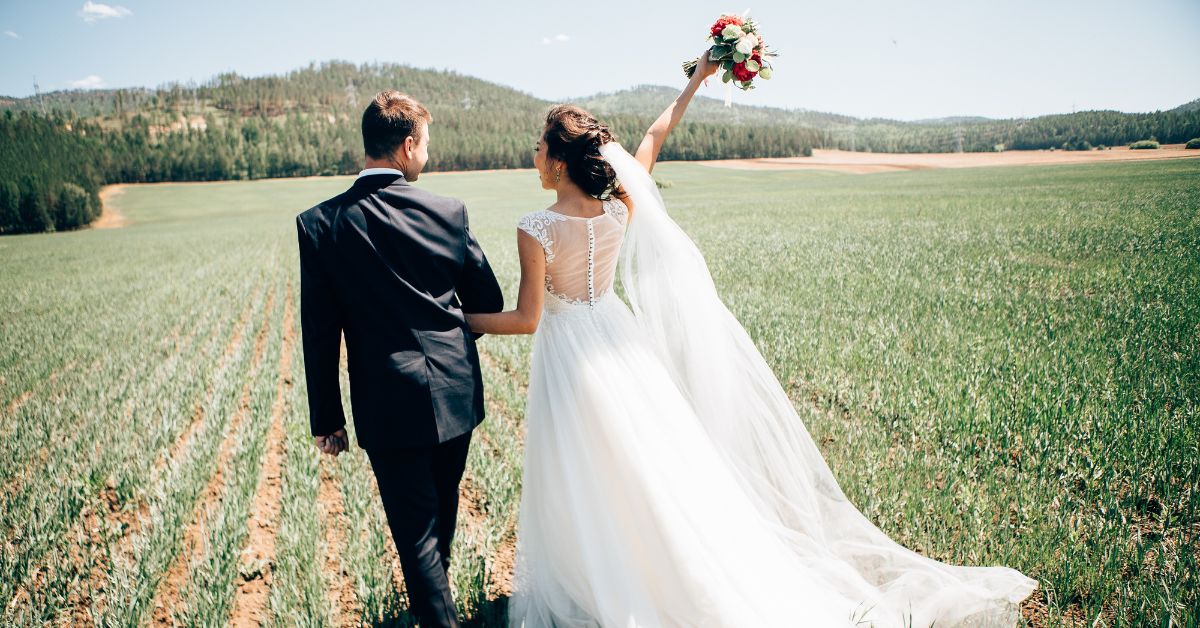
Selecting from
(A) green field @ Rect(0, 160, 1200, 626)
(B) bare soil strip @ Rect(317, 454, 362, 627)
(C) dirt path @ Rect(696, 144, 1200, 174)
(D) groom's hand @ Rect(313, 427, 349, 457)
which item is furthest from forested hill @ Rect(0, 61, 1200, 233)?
(D) groom's hand @ Rect(313, 427, 349, 457)

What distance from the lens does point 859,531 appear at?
A: 3.62 metres

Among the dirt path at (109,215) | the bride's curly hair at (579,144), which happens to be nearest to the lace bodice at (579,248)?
the bride's curly hair at (579,144)

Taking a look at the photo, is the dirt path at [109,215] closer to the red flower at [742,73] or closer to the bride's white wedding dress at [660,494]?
the bride's white wedding dress at [660,494]

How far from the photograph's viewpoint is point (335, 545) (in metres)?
4.42

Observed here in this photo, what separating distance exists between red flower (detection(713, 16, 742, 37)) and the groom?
6.77 feet

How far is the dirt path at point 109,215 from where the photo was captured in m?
59.4

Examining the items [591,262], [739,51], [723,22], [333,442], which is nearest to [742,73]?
[739,51]

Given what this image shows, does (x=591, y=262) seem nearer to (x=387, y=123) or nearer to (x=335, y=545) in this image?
(x=387, y=123)

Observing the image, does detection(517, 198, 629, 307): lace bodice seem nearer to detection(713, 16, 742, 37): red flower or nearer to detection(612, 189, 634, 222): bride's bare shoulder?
detection(612, 189, 634, 222): bride's bare shoulder

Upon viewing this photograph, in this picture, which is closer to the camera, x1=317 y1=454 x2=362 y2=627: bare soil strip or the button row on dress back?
the button row on dress back

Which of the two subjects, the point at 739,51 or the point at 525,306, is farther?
the point at 739,51

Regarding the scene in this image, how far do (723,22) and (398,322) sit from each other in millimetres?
2776

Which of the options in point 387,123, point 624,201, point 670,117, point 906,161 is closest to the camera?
point 387,123

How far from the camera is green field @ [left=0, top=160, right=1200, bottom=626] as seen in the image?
12.0 feet
